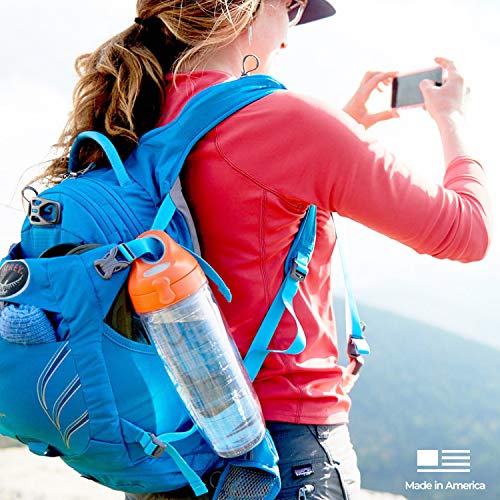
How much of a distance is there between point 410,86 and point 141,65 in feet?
2.11

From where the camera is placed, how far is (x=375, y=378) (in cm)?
399

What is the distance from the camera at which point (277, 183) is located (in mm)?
1179

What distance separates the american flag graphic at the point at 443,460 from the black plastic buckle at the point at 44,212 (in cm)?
296

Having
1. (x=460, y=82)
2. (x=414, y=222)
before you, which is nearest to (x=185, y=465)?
(x=414, y=222)

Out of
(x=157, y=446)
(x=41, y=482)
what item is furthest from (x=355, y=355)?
(x=41, y=482)

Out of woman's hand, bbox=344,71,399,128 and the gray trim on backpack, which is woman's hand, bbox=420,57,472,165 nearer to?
woman's hand, bbox=344,71,399,128

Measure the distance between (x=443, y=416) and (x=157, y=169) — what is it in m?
3.03

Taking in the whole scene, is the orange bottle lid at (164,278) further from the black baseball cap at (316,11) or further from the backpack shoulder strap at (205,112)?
the black baseball cap at (316,11)

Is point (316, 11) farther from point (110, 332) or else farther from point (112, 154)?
point (110, 332)

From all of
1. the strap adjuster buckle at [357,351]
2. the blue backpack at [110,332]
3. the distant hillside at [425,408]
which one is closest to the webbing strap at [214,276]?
the blue backpack at [110,332]

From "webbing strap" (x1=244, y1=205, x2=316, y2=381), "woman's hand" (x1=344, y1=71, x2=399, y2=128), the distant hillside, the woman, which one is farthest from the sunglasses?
the distant hillside

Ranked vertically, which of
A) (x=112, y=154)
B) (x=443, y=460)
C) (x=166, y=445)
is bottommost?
(x=443, y=460)

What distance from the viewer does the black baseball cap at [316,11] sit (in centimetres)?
161

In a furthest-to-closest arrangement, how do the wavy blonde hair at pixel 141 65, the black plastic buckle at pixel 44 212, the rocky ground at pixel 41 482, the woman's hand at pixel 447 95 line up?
1. the rocky ground at pixel 41 482
2. the woman's hand at pixel 447 95
3. the wavy blonde hair at pixel 141 65
4. the black plastic buckle at pixel 44 212
